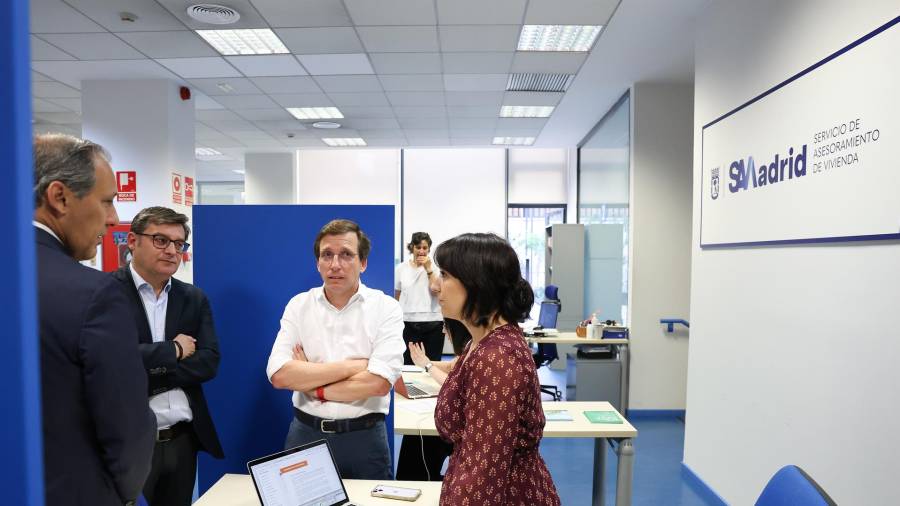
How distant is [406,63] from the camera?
4617mm

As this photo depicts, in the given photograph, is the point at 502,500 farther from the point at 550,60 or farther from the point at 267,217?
the point at 550,60

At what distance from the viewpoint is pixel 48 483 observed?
948mm

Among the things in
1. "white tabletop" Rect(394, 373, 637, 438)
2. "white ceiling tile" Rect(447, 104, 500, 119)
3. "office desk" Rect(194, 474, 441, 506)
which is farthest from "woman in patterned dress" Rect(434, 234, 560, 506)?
"white ceiling tile" Rect(447, 104, 500, 119)

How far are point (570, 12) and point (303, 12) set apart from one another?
6.15ft

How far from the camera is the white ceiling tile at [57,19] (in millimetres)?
3471

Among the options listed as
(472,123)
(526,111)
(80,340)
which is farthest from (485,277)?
(472,123)

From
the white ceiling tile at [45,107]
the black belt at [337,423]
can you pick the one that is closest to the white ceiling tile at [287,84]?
the white ceiling tile at [45,107]

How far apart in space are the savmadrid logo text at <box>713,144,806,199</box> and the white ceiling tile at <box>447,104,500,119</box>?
3282 millimetres

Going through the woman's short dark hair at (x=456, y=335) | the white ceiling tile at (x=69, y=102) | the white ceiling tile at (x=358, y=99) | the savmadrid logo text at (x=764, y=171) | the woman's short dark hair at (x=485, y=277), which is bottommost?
the woman's short dark hair at (x=456, y=335)

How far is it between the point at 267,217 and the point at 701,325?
2808mm

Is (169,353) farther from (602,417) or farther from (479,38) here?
(479,38)

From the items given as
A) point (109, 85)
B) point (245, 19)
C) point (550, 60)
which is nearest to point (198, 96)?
point (109, 85)

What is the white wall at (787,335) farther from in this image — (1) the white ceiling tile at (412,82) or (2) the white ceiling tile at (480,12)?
(1) the white ceiling tile at (412,82)

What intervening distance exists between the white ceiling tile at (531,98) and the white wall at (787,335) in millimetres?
2079
